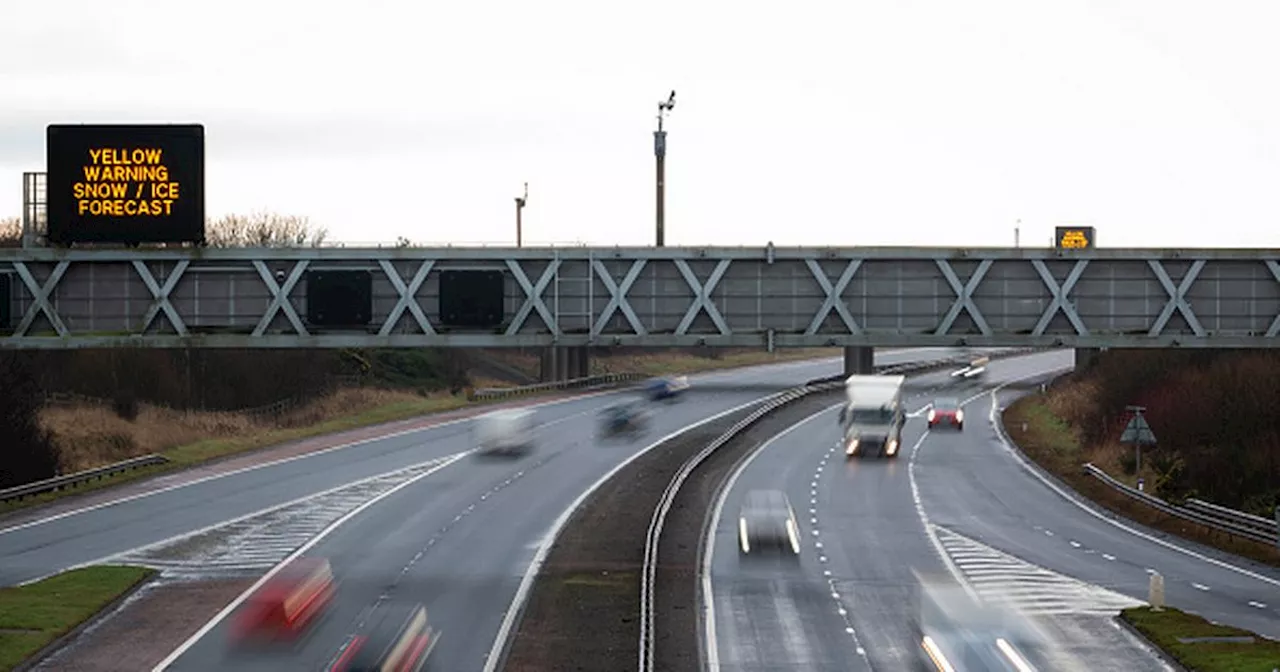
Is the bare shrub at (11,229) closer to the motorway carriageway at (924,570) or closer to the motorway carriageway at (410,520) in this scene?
the motorway carriageway at (410,520)

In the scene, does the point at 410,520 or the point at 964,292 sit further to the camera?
the point at 410,520

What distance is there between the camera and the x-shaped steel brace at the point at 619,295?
50000 mm

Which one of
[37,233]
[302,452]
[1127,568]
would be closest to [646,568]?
[1127,568]

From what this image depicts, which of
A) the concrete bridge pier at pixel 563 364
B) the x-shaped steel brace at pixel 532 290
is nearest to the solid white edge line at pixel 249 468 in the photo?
the concrete bridge pier at pixel 563 364

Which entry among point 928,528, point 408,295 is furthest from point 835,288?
point 928,528

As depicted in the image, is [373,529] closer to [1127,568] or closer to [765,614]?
[765,614]

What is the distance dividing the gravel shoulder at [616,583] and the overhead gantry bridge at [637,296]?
696cm

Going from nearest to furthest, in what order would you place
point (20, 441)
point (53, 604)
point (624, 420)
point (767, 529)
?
point (53, 604) < point (767, 529) < point (20, 441) < point (624, 420)

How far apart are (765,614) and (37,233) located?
25988mm

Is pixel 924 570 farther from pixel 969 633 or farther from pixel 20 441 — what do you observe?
pixel 20 441

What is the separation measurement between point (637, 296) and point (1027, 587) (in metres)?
→ 14.3

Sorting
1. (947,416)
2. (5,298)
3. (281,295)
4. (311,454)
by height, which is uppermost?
(281,295)

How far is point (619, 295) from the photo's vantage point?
50125 mm

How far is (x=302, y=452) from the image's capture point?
8550 centimetres
